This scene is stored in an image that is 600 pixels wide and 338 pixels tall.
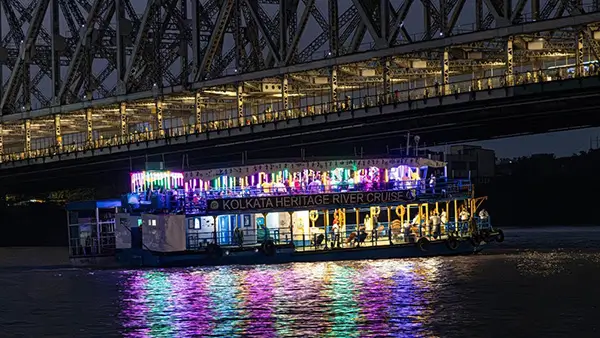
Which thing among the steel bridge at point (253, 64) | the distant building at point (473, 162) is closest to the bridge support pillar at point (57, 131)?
the steel bridge at point (253, 64)

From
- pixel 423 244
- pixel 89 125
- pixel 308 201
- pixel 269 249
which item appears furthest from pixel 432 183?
pixel 89 125

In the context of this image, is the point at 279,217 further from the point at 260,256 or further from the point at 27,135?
the point at 27,135

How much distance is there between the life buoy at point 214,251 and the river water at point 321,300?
3.65ft

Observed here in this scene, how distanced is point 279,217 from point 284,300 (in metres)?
24.0

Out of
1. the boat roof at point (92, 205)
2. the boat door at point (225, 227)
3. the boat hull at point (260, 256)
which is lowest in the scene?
the boat hull at point (260, 256)

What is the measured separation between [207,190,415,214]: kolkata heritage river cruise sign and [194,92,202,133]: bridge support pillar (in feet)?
197

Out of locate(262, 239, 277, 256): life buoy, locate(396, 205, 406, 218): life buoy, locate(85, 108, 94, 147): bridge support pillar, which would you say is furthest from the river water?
locate(85, 108, 94, 147): bridge support pillar

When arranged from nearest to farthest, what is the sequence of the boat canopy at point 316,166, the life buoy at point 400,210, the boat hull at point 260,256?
the boat hull at point 260,256
the life buoy at point 400,210
the boat canopy at point 316,166

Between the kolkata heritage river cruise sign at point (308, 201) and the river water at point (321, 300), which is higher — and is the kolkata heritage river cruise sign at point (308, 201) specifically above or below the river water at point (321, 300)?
above

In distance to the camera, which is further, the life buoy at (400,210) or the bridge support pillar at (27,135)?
the bridge support pillar at (27,135)

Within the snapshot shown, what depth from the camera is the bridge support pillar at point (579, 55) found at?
93944 mm

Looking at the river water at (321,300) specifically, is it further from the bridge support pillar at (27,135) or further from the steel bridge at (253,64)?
the bridge support pillar at (27,135)

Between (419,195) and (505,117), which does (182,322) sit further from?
(505,117)

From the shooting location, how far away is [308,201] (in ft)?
243
